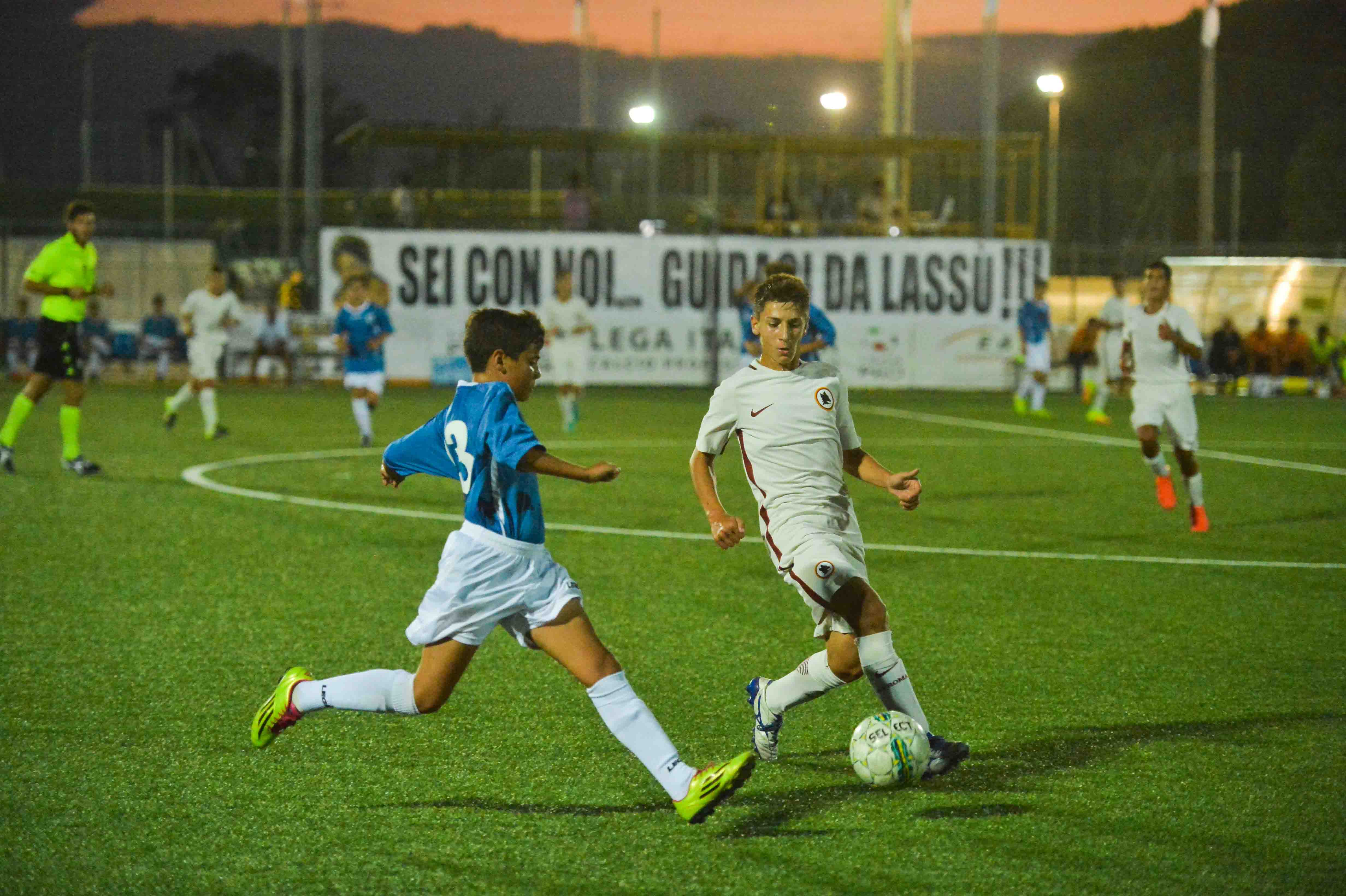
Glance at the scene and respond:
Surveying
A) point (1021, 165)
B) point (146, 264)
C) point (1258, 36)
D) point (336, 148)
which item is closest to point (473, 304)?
point (146, 264)

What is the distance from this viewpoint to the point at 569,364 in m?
20.4

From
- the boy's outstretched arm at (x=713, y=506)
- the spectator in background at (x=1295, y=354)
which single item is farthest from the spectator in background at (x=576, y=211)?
the boy's outstretched arm at (x=713, y=506)

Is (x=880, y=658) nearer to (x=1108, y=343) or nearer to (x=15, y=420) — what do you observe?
(x=15, y=420)

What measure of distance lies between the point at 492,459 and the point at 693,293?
81.9 ft

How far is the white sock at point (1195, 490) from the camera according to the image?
38.0ft

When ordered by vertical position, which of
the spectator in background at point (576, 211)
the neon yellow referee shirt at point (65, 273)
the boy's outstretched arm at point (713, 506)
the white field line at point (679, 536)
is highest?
the spectator in background at point (576, 211)

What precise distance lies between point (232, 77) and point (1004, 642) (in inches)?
3465

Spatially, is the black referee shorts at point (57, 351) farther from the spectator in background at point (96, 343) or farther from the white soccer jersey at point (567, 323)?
the spectator in background at point (96, 343)

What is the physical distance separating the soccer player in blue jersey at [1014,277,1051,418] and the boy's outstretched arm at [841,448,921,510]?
18765 millimetres

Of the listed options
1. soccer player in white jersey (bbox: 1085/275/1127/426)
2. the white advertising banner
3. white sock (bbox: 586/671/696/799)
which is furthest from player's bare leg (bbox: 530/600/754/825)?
the white advertising banner

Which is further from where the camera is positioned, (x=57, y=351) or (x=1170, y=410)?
(x=57, y=351)

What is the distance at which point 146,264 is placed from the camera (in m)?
38.8

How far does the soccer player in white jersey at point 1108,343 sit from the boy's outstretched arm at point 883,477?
54.4 ft

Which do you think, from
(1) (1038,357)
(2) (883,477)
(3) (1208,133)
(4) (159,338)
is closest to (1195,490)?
(2) (883,477)
